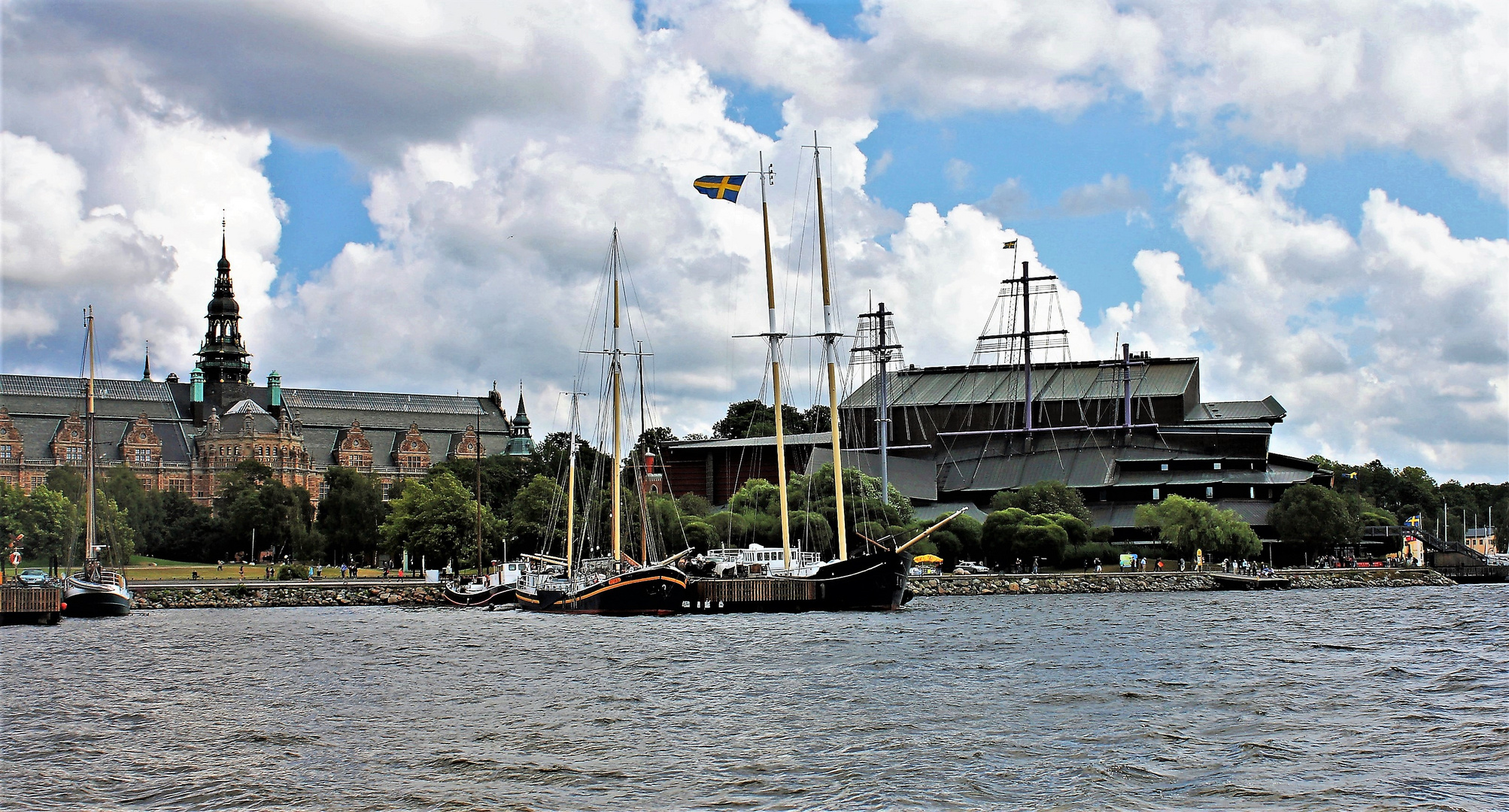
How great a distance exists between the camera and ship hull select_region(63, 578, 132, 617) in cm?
6919

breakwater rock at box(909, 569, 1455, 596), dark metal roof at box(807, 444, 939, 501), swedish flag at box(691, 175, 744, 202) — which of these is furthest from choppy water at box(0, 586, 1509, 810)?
dark metal roof at box(807, 444, 939, 501)

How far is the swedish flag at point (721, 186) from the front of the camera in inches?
2638

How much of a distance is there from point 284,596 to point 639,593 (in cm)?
4017

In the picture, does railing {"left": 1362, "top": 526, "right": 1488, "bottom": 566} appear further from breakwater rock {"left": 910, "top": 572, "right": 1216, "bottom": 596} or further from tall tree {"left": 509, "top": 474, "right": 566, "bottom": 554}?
tall tree {"left": 509, "top": 474, "right": 566, "bottom": 554}

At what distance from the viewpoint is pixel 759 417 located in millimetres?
174875

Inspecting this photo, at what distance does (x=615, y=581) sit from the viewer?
227ft

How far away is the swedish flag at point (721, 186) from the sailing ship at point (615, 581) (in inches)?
557

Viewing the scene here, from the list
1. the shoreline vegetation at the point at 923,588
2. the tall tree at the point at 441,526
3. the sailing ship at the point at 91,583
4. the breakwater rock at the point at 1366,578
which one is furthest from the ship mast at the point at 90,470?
the breakwater rock at the point at 1366,578

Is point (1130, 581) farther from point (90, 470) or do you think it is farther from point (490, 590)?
point (90, 470)

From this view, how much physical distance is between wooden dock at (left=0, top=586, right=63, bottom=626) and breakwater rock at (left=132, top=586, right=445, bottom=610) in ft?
89.6

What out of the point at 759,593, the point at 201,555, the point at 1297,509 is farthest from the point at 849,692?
the point at 201,555

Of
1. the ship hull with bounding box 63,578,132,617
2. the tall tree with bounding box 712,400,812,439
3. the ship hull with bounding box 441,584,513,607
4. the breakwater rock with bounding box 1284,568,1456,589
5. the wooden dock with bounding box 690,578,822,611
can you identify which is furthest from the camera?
the tall tree with bounding box 712,400,812,439

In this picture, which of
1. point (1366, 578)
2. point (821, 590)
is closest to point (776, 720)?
point (821, 590)

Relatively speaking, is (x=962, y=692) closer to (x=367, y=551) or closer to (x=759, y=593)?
(x=759, y=593)
